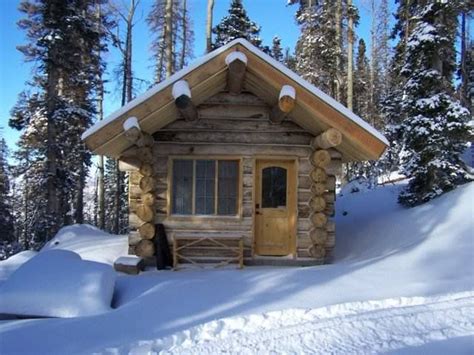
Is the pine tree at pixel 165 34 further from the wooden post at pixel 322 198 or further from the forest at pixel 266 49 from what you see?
the wooden post at pixel 322 198

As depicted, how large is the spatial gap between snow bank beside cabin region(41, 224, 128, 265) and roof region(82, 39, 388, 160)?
2.67 m

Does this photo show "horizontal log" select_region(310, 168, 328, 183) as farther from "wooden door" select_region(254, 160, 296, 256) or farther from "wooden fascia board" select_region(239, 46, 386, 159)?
"wooden fascia board" select_region(239, 46, 386, 159)

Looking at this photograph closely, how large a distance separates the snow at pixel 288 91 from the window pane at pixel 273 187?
2.25 m

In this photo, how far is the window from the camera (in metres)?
9.27

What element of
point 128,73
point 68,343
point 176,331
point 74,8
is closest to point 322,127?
point 176,331

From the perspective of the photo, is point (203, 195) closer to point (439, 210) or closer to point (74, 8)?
point (439, 210)

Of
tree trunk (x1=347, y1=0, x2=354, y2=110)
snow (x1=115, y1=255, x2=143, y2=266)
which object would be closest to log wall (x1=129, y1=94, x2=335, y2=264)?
snow (x1=115, y1=255, x2=143, y2=266)

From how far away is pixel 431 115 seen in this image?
1134cm

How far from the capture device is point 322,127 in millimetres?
8477

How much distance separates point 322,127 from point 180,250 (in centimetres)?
418

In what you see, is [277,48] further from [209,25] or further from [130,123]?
[130,123]

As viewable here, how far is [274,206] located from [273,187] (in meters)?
0.45

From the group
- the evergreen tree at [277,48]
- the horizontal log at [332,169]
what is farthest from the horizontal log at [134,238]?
the evergreen tree at [277,48]

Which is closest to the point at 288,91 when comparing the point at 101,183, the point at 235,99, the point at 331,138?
the point at 331,138
